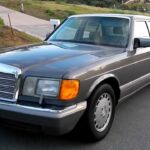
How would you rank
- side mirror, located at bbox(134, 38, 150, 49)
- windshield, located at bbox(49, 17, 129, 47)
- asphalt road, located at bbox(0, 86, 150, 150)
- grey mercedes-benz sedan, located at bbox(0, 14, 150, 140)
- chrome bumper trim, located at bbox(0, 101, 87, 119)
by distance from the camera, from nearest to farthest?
1. chrome bumper trim, located at bbox(0, 101, 87, 119)
2. grey mercedes-benz sedan, located at bbox(0, 14, 150, 140)
3. asphalt road, located at bbox(0, 86, 150, 150)
4. side mirror, located at bbox(134, 38, 150, 49)
5. windshield, located at bbox(49, 17, 129, 47)

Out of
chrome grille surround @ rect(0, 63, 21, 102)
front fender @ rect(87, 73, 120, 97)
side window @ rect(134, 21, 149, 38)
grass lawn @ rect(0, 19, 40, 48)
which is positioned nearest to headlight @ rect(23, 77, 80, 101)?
chrome grille surround @ rect(0, 63, 21, 102)

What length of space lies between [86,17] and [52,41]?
0.71m

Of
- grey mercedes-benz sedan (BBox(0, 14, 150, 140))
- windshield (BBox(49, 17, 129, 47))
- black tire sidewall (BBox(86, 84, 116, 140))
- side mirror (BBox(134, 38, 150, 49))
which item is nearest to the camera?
grey mercedes-benz sedan (BBox(0, 14, 150, 140))

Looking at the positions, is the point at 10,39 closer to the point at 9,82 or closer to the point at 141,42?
the point at 141,42

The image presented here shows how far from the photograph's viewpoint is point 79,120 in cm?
435

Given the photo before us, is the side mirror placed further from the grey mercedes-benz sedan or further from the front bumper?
the front bumper

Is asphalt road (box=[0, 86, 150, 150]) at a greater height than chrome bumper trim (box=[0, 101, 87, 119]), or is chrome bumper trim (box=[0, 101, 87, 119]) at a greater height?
chrome bumper trim (box=[0, 101, 87, 119])

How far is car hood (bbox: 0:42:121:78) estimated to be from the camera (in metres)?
4.25

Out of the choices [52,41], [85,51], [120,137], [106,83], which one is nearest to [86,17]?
[52,41]

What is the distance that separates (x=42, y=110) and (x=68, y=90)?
37 cm

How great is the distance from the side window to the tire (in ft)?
4.63

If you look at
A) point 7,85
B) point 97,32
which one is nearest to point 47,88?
point 7,85

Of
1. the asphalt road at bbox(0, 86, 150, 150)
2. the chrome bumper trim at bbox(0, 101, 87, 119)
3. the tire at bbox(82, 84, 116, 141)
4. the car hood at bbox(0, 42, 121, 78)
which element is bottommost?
Result: the asphalt road at bbox(0, 86, 150, 150)

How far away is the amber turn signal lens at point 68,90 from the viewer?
4.11 metres
